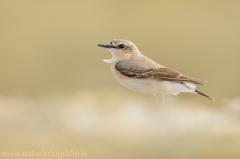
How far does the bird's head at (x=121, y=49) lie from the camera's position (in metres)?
5.59

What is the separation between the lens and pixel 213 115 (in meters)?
6.16

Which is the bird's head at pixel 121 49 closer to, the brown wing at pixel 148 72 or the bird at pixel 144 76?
the bird at pixel 144 76

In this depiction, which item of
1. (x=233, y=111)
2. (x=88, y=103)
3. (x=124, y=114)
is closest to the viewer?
(x=124, y=114)

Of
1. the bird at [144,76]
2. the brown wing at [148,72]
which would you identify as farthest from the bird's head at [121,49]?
A: the brown wing at [148,72]

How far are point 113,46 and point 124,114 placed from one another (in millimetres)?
1319

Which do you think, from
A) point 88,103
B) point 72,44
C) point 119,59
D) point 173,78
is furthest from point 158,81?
point 72,44

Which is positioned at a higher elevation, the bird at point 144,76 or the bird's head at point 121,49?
the bird's head at point 121,49

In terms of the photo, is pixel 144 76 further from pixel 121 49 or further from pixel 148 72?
pixel 121 49

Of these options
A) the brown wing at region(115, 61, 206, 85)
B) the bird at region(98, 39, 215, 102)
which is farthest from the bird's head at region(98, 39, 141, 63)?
the brown wing at region(115, 61, 206, 85)

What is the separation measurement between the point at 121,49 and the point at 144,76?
0.76 meters

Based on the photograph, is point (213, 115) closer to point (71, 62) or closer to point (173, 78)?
point (173, 78)

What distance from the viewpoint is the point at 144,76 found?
521 cm

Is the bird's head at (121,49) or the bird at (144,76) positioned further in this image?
the bird's head at (121,49)

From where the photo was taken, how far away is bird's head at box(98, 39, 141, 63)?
18.3 ft
